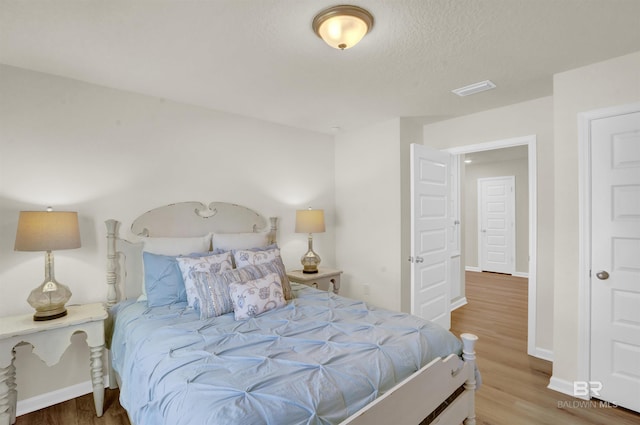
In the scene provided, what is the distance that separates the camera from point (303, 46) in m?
2.00

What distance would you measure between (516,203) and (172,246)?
23.0 ft

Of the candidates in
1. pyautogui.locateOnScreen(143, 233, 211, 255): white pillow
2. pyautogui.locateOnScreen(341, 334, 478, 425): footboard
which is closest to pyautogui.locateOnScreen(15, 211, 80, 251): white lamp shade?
pyautogui.locateOnScreen(143, 233, 211, 255): white pillow

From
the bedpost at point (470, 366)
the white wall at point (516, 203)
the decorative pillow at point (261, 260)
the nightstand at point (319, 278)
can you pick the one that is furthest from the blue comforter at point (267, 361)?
the white wall at point (516, 203)

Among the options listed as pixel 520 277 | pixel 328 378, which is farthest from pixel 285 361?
pixel 520 277

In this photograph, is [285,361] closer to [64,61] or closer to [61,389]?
[61,389]

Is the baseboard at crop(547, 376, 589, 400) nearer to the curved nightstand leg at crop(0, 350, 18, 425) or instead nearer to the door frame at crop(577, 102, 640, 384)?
the door frame at crop(577, 102, 640, 384)

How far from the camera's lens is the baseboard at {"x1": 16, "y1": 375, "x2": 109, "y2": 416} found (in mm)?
2211

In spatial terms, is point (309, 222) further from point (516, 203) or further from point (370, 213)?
point (516, 203)

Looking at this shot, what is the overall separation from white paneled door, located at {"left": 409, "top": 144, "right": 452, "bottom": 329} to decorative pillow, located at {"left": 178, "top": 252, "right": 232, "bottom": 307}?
1.83m

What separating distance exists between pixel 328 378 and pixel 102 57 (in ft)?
8.01

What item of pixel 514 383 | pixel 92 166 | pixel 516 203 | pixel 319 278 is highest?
pixel 92 166

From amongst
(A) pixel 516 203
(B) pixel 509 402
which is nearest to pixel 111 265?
(B) pixel 509 402

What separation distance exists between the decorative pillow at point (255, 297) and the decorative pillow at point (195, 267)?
0.29 meters

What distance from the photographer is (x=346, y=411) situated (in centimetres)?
118
